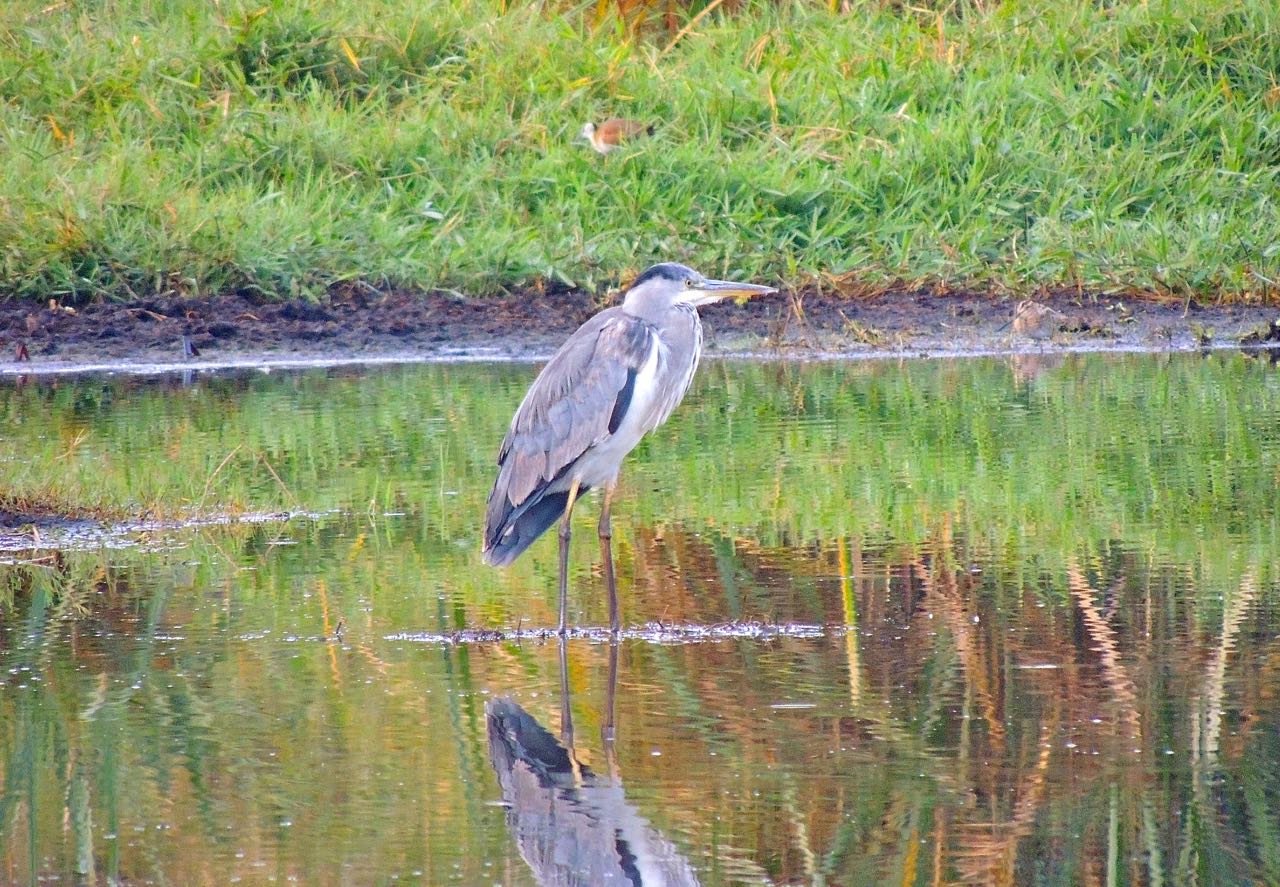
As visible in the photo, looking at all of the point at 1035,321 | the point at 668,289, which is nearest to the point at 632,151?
the point at 1035,321

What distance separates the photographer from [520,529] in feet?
20.0

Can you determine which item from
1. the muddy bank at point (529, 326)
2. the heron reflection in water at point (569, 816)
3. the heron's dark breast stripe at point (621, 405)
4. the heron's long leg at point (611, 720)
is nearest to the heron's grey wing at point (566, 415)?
the heron's dark breast stripe at point (621, 405)

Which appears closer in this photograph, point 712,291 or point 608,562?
point 608,562

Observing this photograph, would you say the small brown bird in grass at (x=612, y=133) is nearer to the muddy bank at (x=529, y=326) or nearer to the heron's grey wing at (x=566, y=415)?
the muddy bank at (x=529, y=326)

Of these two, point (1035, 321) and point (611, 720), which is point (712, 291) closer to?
point (611, 720)

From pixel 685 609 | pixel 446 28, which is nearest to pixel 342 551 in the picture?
pixel 685 609

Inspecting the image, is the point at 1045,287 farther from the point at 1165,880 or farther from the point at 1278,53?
the point at 1165,880

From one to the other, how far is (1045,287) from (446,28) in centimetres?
505

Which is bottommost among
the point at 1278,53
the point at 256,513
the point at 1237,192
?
the point at 256,513

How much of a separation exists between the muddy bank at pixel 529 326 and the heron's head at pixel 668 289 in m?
5.04

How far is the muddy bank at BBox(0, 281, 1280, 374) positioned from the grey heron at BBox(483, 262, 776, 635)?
5304 mm

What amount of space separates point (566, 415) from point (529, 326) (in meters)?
5.92

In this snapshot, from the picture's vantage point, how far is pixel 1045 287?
12172 millimetres

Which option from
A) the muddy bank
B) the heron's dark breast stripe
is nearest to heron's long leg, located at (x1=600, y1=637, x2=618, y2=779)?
the heron's dark breast stripe
